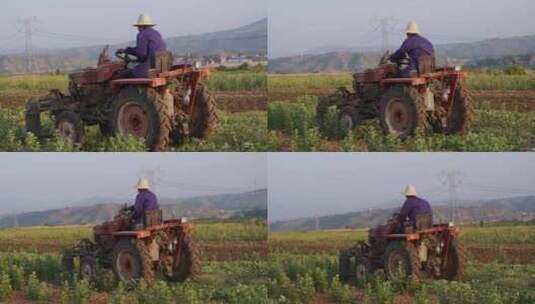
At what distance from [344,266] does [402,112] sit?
1389mm

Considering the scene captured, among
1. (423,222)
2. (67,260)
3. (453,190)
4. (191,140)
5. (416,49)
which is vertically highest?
(416,49)

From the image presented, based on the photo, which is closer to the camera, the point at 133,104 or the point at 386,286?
the point at 133,104

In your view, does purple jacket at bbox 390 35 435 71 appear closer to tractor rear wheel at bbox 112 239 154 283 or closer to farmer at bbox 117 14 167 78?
farmer at bbox 117 14 167 78

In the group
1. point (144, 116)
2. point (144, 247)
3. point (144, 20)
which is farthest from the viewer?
point (144, 247)

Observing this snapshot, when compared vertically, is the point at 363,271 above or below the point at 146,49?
below

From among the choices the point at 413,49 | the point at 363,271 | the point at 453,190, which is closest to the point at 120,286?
the point at 363,271

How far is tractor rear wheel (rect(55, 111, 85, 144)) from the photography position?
28.3ft

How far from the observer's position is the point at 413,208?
880cm

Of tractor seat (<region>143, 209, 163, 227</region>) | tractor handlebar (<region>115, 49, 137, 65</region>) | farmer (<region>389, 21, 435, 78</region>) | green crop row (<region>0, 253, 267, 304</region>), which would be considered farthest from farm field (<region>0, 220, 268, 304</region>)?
Result: farmer (<region>389, 21, 435, 78</region>)

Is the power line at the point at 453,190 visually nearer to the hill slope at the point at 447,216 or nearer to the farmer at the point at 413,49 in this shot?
the hill slope at the point at 447,216

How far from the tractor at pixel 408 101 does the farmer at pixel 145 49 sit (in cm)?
144

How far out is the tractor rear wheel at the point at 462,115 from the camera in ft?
28.5

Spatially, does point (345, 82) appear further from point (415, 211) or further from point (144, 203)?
point (144, 203)

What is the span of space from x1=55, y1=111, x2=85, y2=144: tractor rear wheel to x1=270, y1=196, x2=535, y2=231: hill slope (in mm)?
1756
